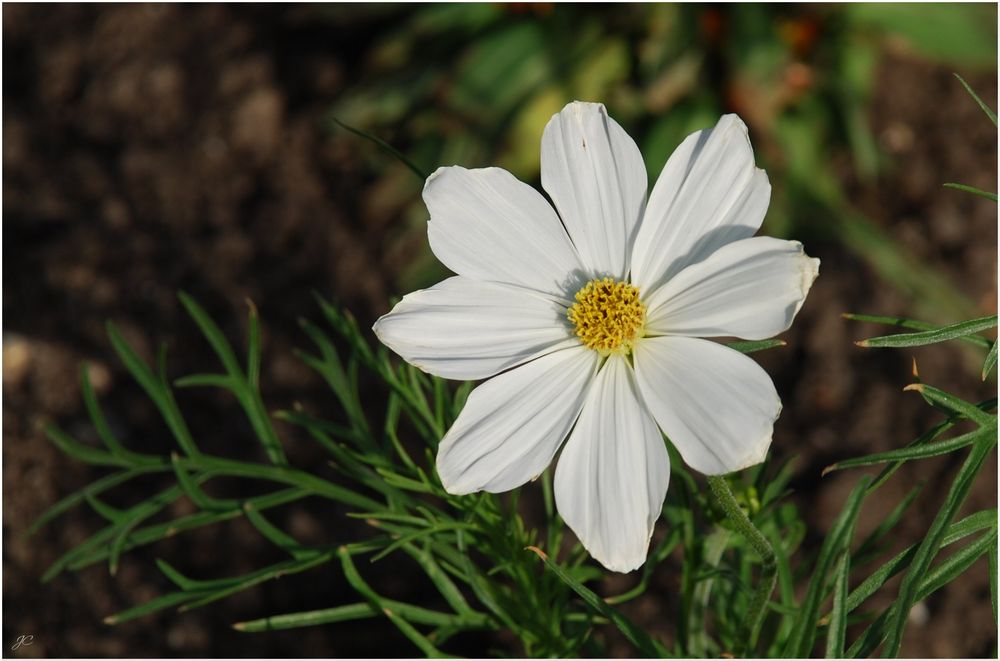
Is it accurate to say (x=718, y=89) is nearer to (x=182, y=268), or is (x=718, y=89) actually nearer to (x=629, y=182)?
(x=182, y=268)

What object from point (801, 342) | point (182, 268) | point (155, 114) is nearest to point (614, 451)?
point (801, 342)

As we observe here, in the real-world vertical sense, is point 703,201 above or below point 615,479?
above

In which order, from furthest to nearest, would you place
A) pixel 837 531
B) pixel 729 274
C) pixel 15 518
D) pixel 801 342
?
1. pixel 801 342
2. pixel 15 518
3. pixel 837 531
4. pixel 729 274

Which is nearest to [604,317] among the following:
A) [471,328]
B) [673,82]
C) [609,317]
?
[609,317]

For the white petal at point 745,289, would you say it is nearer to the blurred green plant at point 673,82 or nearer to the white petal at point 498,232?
the white petal at point 498,232

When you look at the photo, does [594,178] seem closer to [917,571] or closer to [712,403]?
[712,403]

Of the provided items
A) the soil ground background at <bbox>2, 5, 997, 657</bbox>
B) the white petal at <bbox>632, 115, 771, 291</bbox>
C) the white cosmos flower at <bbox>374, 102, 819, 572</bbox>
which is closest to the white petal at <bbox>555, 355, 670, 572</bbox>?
the white cosmos flower at <bbox>374, 102, 819, 572</bbox>

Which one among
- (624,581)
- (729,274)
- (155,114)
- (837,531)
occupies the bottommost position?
(624,581)
